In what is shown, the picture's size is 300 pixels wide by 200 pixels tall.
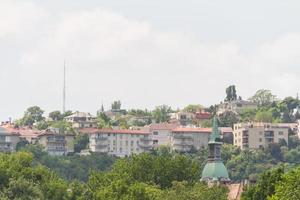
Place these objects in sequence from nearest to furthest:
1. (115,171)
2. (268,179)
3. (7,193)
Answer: (268,179) → (7,193) → (115,171)

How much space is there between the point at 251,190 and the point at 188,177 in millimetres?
37368

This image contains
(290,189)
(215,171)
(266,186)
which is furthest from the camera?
(215,171)

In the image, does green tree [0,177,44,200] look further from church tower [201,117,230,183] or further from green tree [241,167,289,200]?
church tower [201,117,230,183]

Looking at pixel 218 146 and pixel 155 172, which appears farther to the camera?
pixel 218 146

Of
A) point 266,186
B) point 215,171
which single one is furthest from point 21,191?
point 215,171

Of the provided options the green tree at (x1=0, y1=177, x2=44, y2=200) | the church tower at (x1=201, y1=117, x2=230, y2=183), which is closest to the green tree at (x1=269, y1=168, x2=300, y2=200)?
the green tree at (x1=0, y1=177, x2=44, y2=200)

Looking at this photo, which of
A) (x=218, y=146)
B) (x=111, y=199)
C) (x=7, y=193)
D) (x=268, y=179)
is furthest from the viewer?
(x=218, y=146)

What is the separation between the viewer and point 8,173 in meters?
111

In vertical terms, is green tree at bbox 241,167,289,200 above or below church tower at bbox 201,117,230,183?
below

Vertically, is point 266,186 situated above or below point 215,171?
below

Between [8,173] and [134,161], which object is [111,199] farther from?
[134,161]

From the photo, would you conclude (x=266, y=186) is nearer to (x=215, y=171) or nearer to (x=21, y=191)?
(x=21, y=191)

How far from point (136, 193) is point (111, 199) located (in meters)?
1.73

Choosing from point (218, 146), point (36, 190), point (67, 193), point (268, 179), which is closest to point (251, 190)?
point (268, 179)
